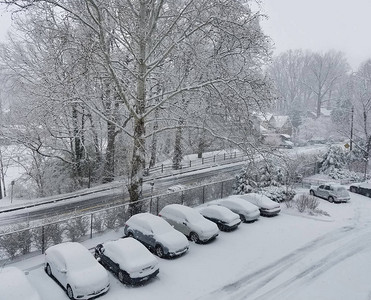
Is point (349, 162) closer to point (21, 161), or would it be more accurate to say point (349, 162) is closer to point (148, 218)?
point (148, 218)

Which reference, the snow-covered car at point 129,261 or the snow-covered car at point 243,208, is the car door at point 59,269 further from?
the snow-covered car at point 243,208

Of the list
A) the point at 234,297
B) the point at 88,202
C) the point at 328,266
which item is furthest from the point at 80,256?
the point at 88,202

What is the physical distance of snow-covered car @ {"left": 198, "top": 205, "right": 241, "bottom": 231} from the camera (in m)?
17.6

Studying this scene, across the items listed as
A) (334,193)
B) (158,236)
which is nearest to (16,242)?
(158,236)

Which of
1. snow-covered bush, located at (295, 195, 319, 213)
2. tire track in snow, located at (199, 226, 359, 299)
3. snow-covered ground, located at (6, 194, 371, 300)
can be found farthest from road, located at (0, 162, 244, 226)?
tire track in snow, located at (199, 226, 359, 299)

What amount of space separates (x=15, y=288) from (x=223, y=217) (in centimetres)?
1069

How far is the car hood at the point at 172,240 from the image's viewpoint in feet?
46.0

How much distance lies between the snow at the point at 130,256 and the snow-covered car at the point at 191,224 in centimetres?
378

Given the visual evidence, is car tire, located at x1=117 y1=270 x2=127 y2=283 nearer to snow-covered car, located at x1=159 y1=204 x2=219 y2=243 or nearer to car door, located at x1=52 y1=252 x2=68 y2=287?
car door, located at x1=52 y1=252 x2=68 y2=287

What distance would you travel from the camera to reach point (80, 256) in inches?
459

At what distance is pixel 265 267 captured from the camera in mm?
14000

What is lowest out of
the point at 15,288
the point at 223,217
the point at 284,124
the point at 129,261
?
the point at 223,217

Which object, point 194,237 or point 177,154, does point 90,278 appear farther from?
point 177,154

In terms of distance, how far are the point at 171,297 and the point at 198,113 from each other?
10.7 m
